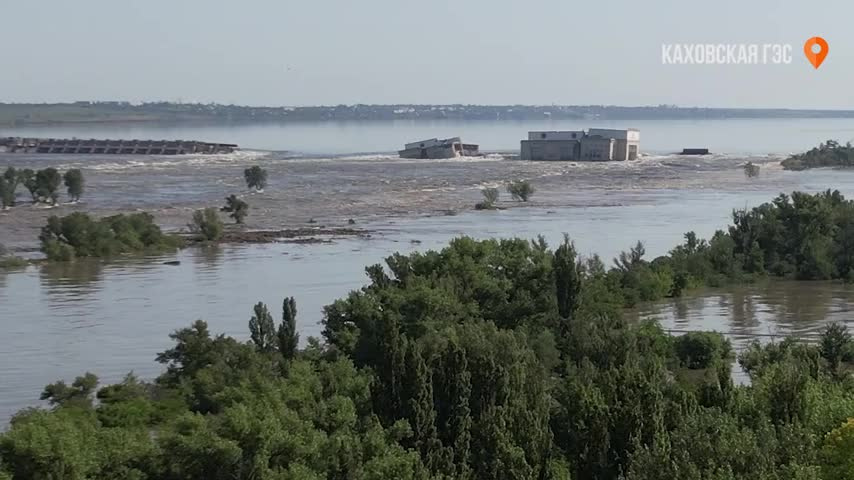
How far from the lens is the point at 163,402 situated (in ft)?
52.4

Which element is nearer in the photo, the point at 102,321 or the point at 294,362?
the point at 294,362

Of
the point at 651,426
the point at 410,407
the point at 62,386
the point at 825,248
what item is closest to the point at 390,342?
the point at 410,407

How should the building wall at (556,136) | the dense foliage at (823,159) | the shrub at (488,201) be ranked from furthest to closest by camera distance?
the building wall at (556,136), the dense foliage at (823,159), the shrub at (488,201)

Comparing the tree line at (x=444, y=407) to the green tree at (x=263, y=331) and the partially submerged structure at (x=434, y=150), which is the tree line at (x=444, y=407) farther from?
the partially submerged structure at (x=434, y=150)

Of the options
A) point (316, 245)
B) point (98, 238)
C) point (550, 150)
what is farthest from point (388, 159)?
point (98, 238)

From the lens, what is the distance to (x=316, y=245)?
32.0 m

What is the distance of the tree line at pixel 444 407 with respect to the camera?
36.1 feet

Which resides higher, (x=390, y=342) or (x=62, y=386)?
(x=390, y=342)

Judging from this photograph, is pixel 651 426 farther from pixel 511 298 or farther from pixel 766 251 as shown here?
pixel 766 251

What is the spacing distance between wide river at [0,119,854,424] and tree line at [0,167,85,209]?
59 centimetres

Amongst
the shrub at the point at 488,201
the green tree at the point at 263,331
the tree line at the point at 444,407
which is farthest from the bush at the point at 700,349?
the shrub at the point at 488,201

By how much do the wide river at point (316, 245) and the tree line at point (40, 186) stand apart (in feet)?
1.92

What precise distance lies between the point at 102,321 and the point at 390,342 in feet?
32.0

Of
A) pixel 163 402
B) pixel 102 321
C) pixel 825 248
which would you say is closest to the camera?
pixel 163 402
